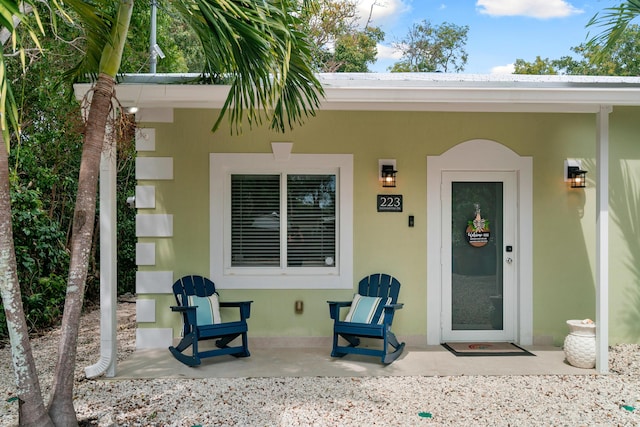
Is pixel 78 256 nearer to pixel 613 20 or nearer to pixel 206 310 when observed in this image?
pixel 206 310

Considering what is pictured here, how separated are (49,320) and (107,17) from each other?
456 cm

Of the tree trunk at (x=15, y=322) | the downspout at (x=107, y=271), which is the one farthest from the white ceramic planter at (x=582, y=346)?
the tree trunk at (x=15, y=322)

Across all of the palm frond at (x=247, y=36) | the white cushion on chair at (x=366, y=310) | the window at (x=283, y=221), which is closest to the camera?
the palm frond at (x=247, y=36)

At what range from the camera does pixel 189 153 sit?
553cm

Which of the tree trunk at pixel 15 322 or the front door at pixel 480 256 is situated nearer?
the tree trunk at pixel 15 322

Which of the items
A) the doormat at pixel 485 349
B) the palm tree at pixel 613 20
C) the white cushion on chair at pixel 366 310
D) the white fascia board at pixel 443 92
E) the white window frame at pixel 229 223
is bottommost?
the doormat at pixel 485 349

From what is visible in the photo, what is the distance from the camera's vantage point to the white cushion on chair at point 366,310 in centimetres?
523

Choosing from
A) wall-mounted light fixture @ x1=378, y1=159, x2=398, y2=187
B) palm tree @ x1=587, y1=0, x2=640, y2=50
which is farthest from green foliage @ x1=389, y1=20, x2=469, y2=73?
wall-mounted light fixture @ x1=378, y1=159, x2=398, y2=187

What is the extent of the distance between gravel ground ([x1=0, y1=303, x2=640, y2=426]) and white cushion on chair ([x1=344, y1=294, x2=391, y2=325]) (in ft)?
2.69

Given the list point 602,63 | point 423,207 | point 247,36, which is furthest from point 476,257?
point 602,63

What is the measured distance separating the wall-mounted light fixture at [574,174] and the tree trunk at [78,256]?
466 cm

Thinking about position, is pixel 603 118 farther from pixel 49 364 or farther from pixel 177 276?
pixel 49 364

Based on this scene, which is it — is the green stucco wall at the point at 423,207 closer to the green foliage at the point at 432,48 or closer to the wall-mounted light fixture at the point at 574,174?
the wall-mounted light fixture at the point at 574,174

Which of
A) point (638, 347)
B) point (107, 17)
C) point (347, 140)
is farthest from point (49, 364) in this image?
point (638, 347)
